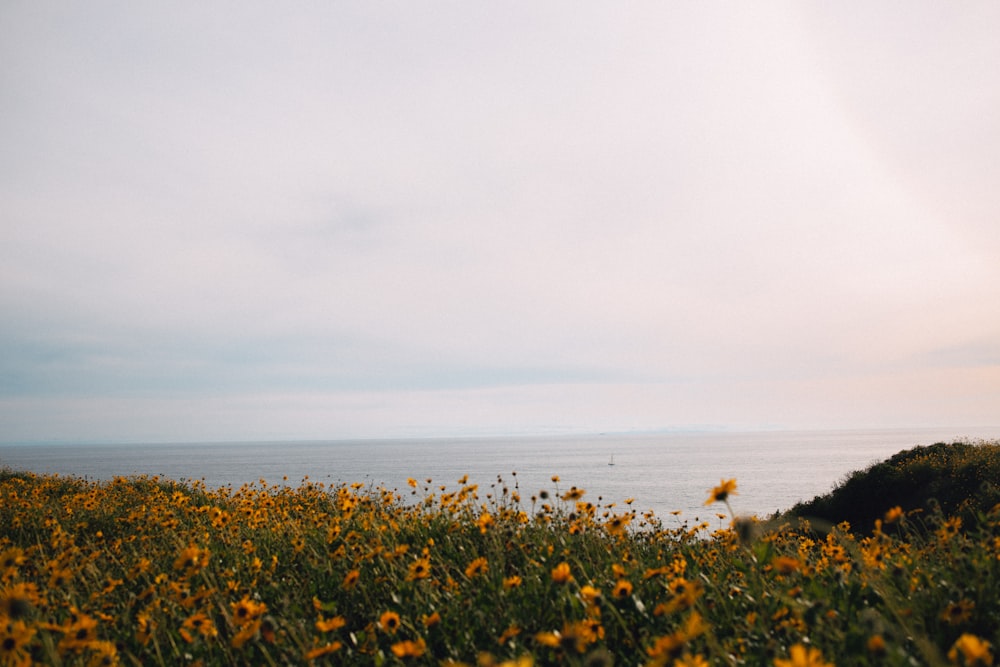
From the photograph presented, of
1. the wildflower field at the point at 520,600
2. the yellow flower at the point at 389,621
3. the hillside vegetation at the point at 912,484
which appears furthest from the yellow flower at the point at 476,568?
the hillside vegetation at the point at 912,484

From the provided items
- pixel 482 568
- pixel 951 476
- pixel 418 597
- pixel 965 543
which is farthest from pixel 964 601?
pixel 951 476

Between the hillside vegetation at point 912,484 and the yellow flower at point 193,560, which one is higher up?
the yellow flower at point 193,560

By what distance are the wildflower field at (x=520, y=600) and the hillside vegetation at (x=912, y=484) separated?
18297mm

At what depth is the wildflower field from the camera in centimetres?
312

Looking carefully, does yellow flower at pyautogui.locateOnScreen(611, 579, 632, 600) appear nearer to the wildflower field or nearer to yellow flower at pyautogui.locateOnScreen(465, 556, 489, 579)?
the wildflower field

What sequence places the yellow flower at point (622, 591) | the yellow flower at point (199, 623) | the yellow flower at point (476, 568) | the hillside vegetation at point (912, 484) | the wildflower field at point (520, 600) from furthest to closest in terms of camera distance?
1. the hillside vegetation at point (912, 484)
2. the yellow flower at point (476, 568)
3. the yellow flower at point (622, 591)
4. the yellow flower at point (199, 623)
5. the wildflower field at point (520, 600)

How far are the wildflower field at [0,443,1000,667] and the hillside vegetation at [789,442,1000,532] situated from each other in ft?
60.0

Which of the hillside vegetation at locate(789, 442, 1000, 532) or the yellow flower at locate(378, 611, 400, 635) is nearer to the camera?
the yellow flower at locate(378, 611, 400, 635)

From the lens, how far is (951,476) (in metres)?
21.1

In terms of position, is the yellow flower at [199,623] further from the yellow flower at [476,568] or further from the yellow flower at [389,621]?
the yellow flower at [476,568]

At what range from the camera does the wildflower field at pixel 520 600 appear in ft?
10.2

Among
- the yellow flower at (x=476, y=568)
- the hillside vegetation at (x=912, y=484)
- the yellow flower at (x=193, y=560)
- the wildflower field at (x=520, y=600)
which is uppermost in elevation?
the yellow flower at (x=193, y=560)

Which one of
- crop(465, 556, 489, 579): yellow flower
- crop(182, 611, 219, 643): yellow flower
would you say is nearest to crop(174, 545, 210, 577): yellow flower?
crop(182, 611, 219, 643): yellow flower

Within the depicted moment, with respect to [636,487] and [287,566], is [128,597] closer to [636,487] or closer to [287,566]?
[287,566]
